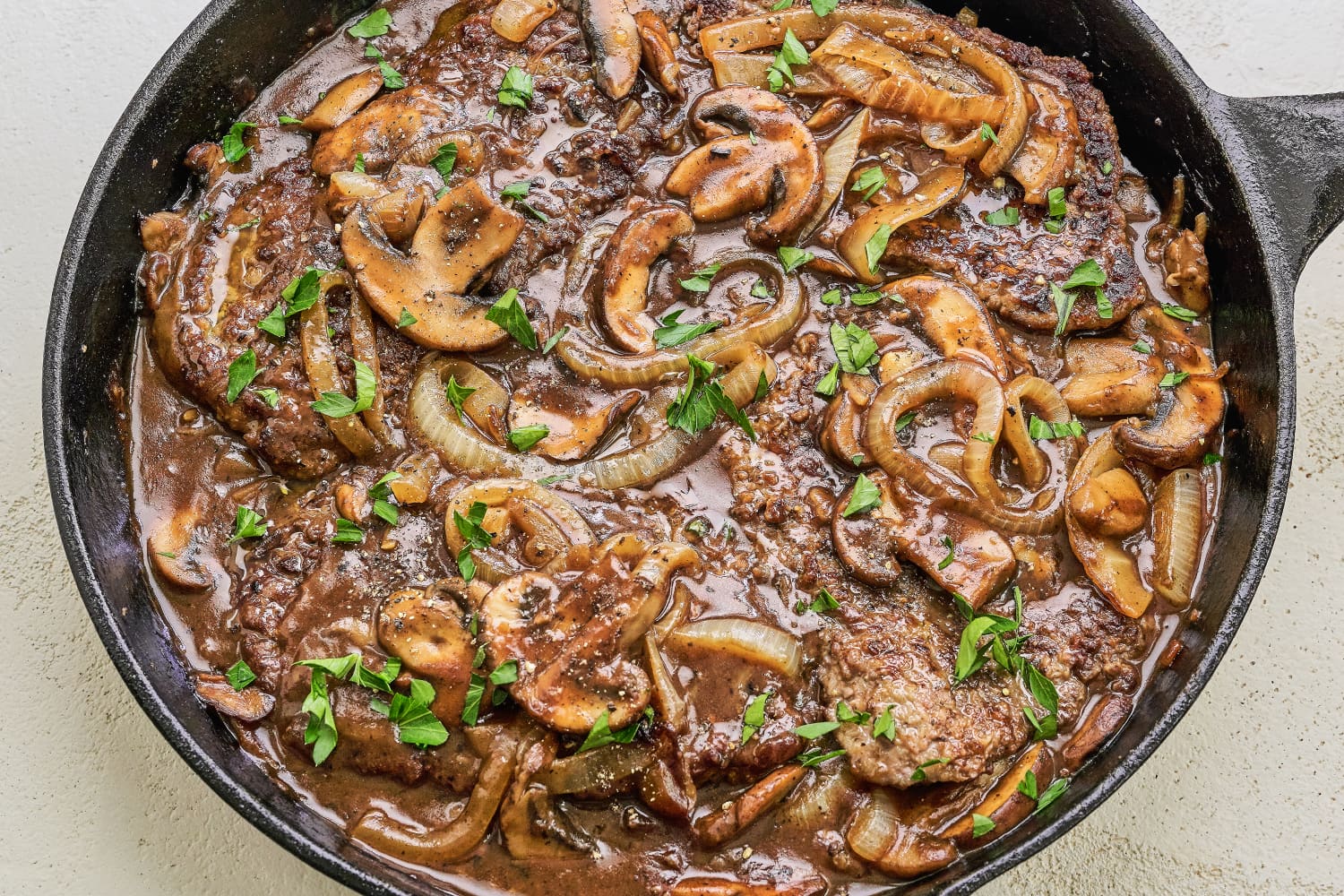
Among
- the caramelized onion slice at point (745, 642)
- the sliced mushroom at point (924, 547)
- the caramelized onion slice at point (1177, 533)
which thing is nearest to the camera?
the caramelized onion slice at point (745, 642)

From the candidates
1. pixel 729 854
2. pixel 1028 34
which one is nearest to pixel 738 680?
pixel 729 854

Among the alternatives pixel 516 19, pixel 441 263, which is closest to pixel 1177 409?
pixel 441 263

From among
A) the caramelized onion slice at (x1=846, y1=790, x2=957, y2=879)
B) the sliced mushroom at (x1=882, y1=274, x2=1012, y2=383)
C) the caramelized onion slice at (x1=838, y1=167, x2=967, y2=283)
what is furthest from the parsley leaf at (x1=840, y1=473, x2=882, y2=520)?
the caramelized onion slice at (x1=846, y1=790, x2=957, y2=879)

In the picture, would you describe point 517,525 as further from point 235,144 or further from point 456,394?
point 235,144

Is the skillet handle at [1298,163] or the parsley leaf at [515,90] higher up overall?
the parsley leaf at [515,90]

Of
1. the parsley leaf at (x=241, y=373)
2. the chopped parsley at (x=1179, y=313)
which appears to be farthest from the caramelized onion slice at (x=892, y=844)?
the parsley leaf at (x=241, y=373)

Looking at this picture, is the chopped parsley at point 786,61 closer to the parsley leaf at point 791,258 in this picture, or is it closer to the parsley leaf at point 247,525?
the parsley leaf at point 791,258

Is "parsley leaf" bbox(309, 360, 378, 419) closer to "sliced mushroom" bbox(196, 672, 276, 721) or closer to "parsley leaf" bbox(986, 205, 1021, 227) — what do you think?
"sliced mushroom" bbox(196, 672, 276, 721)
